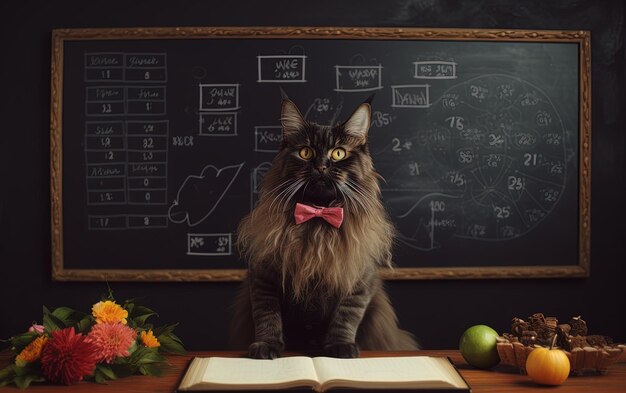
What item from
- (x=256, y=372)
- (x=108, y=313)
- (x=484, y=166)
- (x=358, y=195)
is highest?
(x=484, y=166)

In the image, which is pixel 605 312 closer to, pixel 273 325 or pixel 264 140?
pixel 264 140

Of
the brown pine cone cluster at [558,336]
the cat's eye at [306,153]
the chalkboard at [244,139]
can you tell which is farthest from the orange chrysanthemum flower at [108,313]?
the chalkboard at [244,139]

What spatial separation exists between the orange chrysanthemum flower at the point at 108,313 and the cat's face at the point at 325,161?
51 cm

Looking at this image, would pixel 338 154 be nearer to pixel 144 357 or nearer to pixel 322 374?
pixel 322 374

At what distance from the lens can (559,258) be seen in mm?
3555

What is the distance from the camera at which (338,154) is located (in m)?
1.84

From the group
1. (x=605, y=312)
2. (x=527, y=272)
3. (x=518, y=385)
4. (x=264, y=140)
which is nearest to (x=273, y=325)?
(x=518, y=385)

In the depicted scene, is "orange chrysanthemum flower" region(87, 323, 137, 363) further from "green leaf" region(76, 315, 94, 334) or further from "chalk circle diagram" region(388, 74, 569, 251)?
"chalk circle diagram" region(388, 74, 569, 251)

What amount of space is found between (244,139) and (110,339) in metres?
1.99

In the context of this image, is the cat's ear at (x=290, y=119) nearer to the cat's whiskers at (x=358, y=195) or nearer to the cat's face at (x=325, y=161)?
the cat's face at (x=325, y=161)

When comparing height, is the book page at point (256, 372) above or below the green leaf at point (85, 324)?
below

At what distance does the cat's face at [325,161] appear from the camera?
179 centimetres

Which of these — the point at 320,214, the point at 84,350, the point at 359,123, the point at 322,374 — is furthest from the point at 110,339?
the point at 359,123

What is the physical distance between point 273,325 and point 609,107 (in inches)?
99.9
